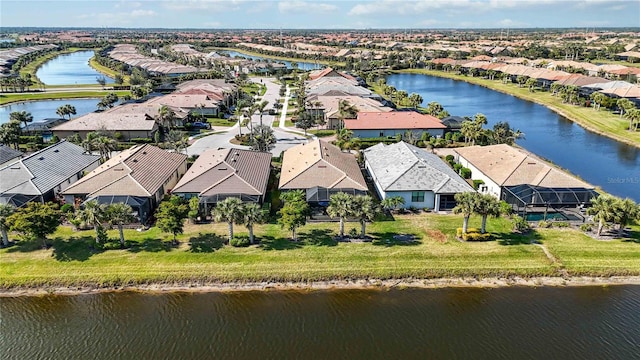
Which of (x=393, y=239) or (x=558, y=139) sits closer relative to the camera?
(x=393, y=239)

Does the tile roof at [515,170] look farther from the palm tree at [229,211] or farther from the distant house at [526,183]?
the palm tree at [229,211]

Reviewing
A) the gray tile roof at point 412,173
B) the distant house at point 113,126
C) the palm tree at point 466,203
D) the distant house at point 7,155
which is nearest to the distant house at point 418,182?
the gray tile roof at point 412,173

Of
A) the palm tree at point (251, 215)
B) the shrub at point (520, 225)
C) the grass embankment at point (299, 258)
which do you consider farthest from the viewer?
the shrub at point (520, 225)

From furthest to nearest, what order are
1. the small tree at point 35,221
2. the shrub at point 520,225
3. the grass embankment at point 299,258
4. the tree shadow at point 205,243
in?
the shrub at point 520,225, the tree shadow at point 205,243, the small tree at point 35,221, the grass embankment at point 299,258

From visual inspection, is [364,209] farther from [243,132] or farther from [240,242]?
[243,132]

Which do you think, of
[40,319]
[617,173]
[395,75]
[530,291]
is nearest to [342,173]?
[530,291]

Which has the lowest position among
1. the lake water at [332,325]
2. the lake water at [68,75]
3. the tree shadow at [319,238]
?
the lake water at [332,325]

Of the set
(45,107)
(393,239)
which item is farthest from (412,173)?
(45,107)
